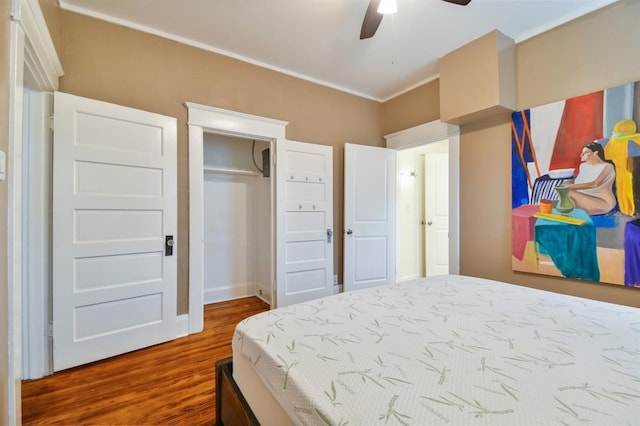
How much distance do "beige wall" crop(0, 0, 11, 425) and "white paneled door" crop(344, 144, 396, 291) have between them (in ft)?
8.79

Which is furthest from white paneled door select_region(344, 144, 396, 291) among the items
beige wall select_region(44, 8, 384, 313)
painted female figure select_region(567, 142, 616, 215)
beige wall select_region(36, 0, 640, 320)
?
painted female figure select_region(567, 142, 616, 215)

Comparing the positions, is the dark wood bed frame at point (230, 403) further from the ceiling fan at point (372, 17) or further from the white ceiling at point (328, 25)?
the white ceiling at point (328, 25)

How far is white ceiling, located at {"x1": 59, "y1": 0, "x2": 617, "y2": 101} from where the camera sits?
207 centimetres

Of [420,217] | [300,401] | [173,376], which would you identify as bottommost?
[173,376]

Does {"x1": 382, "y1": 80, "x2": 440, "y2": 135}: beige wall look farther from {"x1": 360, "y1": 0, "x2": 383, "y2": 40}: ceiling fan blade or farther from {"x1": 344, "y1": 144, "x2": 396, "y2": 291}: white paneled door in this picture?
{"x1": 360, "y1": 0, "x2": 383, "y2": 40}: ceiling fan blade

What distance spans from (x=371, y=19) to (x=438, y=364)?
2.00 meters

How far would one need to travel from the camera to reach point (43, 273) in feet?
6.12

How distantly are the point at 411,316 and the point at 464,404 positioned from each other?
58cm

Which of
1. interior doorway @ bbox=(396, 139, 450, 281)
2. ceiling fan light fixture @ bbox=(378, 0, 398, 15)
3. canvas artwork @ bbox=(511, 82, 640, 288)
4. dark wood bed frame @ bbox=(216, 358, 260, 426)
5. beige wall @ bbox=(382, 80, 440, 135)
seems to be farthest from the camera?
interior doorway @ bbox=(396, 139, 450, 281)

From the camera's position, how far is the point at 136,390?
170cm

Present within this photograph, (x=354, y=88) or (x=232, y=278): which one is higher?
(x=354, y=88)

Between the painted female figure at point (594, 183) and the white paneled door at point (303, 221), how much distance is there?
2.19 meters

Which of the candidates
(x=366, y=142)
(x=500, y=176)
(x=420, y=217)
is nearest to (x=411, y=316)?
(x=500, y=176)

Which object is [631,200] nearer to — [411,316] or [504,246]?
[504,246]
